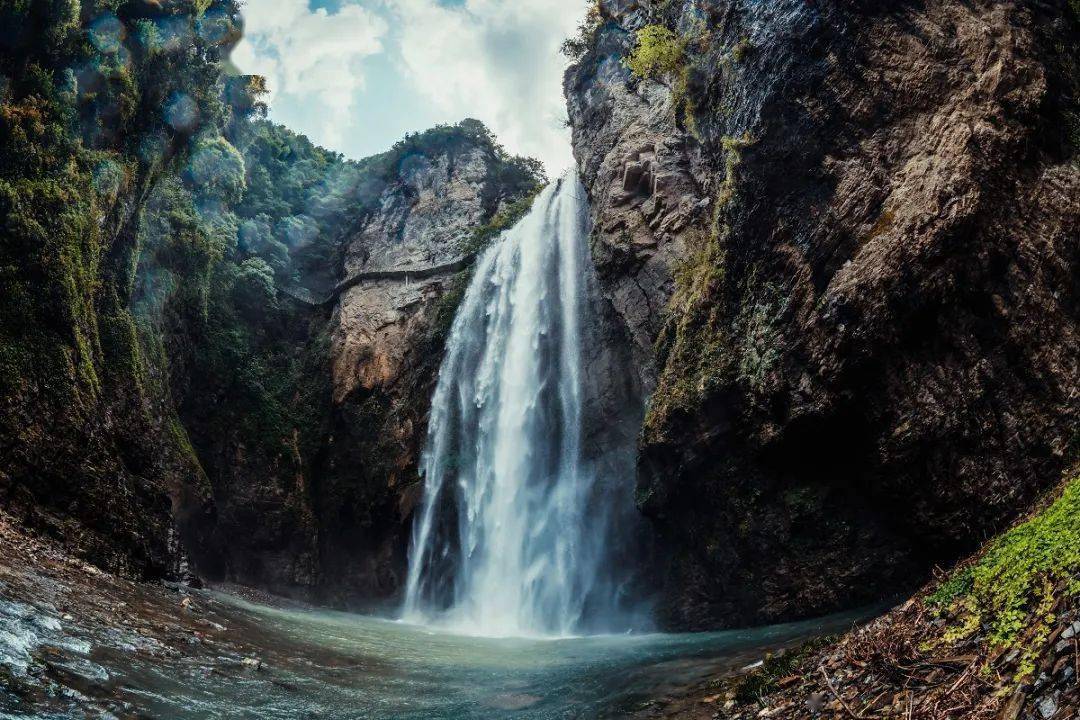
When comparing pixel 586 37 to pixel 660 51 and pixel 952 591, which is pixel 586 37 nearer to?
pixel 660 51

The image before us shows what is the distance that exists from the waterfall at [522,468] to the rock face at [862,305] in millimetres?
3447

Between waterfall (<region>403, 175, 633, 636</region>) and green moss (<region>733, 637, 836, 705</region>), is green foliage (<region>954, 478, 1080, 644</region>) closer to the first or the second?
green moss (<region>733, 637, 836, 705</region>)

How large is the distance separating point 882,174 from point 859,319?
229 cm

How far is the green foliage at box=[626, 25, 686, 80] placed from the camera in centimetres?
1401

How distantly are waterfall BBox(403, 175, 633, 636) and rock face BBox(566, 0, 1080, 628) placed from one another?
3.45 metres

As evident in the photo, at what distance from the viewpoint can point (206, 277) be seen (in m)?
→ 19.6

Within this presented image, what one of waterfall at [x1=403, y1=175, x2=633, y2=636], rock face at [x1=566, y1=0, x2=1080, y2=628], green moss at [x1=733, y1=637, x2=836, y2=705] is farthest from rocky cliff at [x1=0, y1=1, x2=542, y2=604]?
rock face at [x1=566, y1=0, x2=1080, y2=628]

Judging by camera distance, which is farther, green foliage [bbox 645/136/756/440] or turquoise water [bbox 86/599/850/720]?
green foliage [bbox 645/136/756/440]

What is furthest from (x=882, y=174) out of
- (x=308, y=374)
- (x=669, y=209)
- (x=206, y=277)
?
(x=308, y=374)

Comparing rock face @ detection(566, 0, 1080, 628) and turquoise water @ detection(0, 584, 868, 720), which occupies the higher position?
rock face @ detection(566, 0, 1080, 628)

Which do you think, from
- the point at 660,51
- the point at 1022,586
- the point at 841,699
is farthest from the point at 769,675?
the point at 660,51

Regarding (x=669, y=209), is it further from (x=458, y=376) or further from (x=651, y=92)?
(x=458, y=376)

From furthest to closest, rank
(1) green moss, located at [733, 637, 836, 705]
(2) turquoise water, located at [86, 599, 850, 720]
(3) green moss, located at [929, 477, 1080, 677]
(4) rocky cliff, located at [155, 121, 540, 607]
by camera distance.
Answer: (4) rocky cliff, located at [155, 121, 540, 607]
(2) turquoise water, located at [86, 599, 850, 720]
(1) green moss, located at [733, 637, 836, 705]
(3) green moss, located at [929, 477, 1080, 677]

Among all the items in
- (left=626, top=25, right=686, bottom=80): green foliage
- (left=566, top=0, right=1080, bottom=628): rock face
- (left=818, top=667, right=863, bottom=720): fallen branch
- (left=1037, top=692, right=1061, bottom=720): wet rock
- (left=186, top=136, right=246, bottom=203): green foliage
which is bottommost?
(left=818, top=667, right=863, bottom=720): fallen branch
